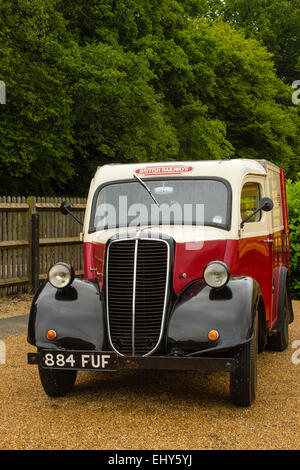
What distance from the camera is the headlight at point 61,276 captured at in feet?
19.6

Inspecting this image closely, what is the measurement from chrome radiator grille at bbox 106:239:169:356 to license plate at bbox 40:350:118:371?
1.00 feet

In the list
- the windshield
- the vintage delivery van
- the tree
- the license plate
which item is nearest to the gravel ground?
the vintage delivery van

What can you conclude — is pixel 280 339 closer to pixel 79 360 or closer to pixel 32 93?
pixel 79 360

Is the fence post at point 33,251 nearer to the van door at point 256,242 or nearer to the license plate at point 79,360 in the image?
the van door at point 256,242

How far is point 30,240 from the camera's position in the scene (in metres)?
13.0

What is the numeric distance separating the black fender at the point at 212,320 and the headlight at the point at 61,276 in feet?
3.42

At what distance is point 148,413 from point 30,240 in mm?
8025

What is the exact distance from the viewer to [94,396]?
6.11m

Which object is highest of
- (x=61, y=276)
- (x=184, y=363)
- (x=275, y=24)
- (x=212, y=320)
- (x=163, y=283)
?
(x=275, y=24)

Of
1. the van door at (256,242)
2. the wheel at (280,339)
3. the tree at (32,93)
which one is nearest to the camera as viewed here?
the van door at (256,242)

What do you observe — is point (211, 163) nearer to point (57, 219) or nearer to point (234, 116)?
point (57, 219)

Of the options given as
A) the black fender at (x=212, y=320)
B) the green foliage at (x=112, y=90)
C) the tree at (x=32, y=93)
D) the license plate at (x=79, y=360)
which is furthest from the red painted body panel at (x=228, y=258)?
the tree at (x=32, y=93)

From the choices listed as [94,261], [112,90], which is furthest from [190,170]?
[112,90]

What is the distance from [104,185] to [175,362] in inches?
99.1
